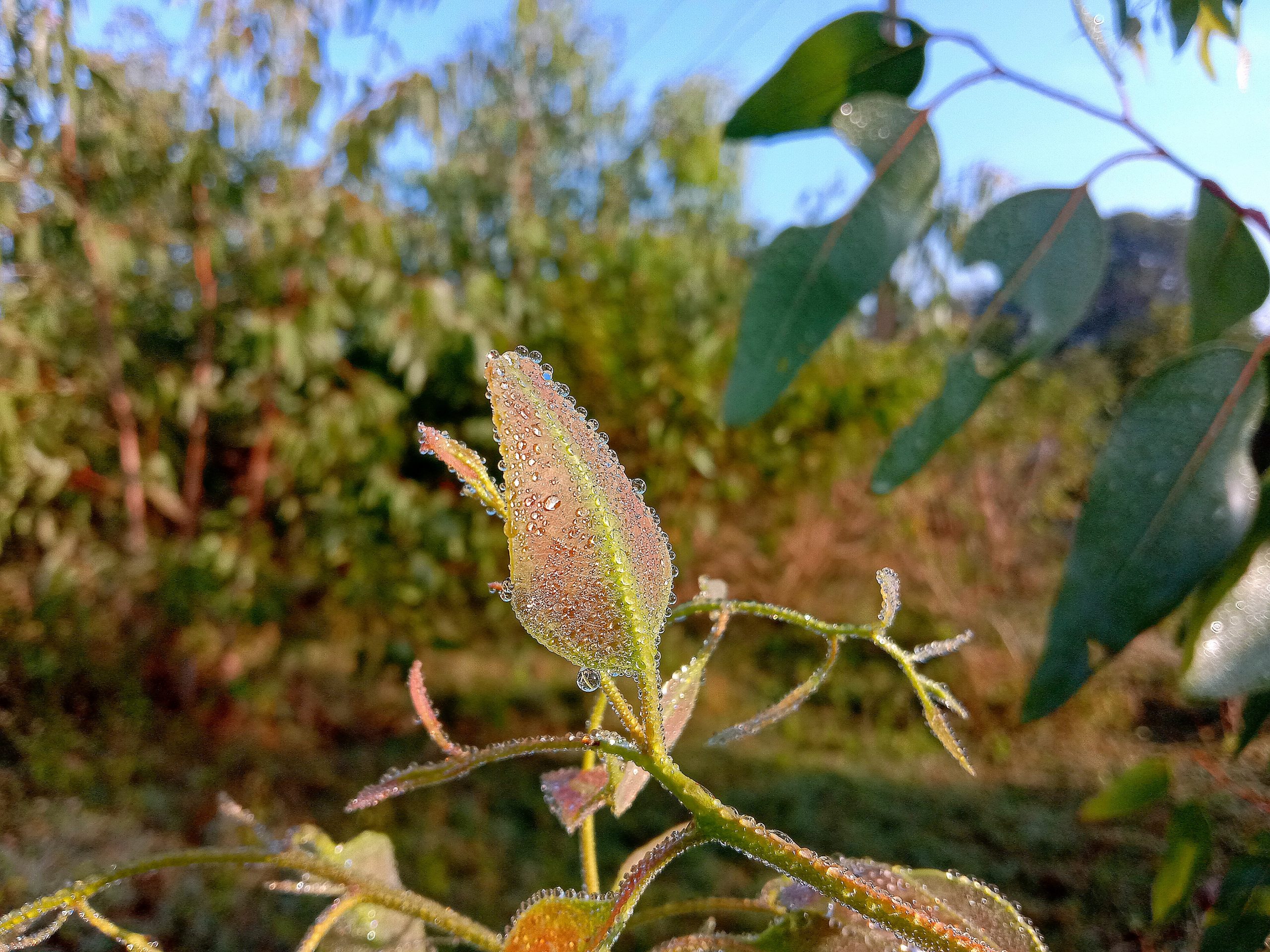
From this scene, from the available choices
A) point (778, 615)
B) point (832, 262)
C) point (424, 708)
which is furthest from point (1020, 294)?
point (424, 708)

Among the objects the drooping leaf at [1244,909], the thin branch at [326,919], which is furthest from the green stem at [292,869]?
the drooping leaf at [1244,909]

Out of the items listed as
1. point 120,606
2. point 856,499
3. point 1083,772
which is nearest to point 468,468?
point 120,606

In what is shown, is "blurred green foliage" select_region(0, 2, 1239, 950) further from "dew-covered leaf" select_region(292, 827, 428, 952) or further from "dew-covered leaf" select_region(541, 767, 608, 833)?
"dew-covered leaf" select_region(541, 767, 608, 833)

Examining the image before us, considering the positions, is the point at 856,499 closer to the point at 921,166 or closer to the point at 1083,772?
the point at 1083,772

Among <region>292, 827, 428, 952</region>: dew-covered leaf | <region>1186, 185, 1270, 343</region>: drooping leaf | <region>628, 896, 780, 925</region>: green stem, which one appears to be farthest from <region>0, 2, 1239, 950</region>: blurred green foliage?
<region>1186, 185, 1270, 343</region>: drooping leaf

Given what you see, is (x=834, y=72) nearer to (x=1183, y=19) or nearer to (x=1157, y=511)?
(x=1183, y=19)
